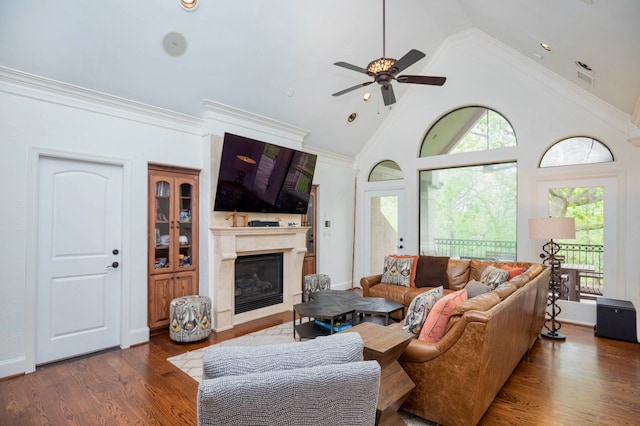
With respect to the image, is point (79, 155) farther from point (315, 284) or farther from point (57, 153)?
point (315, 284)

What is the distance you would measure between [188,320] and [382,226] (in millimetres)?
4101

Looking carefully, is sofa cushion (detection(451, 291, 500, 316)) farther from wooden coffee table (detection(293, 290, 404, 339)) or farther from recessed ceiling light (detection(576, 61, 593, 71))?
recessed ceiling light (detection(576, 61, 593, 71))

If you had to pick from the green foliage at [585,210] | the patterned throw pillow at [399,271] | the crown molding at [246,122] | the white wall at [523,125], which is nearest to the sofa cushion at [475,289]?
the patterned throw pillow at [399,271]

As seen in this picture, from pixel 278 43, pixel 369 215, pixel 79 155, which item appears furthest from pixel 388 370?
pixel 369 215

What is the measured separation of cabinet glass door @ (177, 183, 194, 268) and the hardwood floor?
1105 millimetres

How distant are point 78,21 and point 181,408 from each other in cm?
339

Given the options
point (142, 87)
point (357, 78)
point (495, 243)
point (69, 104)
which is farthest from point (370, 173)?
point (69, 104)

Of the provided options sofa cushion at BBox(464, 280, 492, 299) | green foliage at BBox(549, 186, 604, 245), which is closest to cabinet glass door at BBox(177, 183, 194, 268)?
sofa cushion at BBox(464, 280, 492, 299)

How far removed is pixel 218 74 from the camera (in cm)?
386

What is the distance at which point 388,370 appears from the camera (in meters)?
1.91

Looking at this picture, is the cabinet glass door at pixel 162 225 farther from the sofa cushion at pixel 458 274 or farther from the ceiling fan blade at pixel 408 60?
the sofa cushion at pixel 458 274

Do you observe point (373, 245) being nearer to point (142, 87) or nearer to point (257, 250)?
point (257, 250)

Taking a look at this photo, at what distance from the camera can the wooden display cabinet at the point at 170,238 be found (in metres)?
3.95

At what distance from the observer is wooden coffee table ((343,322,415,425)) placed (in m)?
1.72
